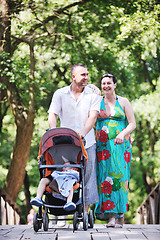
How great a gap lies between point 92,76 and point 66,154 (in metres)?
8.04

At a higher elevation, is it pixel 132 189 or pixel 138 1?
pixel 138 1

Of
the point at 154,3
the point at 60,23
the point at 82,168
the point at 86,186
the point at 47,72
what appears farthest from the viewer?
the point at 47,72

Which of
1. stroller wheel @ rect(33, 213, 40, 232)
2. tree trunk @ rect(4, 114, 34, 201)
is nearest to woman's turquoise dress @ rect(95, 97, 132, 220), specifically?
stroller wheel @ rect(33, 213, 40, 232)

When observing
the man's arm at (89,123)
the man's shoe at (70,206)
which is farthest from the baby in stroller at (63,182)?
the man's arm at (89,123)

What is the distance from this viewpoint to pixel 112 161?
6.26 meters

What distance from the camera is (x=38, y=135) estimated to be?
1805 centimetres

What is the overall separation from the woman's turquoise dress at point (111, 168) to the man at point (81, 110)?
0.34 metres

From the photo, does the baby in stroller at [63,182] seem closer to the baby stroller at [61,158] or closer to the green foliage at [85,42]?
the baby stroller at [61,158]

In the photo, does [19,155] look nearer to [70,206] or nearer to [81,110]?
[81,110]

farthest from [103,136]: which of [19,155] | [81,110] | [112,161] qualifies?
[19,155]

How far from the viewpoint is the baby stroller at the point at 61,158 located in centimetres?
523

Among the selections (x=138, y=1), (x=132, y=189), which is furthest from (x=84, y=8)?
(x=132, y=189)

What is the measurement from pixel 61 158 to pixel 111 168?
3.75 feet

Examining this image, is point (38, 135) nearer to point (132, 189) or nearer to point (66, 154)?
point (132, 189)
